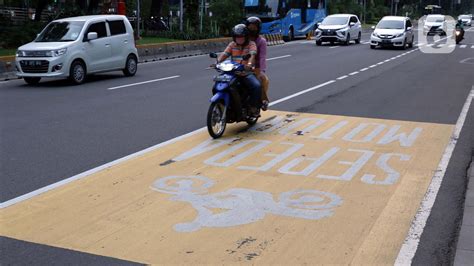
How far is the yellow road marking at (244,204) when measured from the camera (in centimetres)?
485

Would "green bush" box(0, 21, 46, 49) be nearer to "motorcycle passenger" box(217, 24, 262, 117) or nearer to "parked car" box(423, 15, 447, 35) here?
"motorcycle passenger" box(217, 24, 262, 117)

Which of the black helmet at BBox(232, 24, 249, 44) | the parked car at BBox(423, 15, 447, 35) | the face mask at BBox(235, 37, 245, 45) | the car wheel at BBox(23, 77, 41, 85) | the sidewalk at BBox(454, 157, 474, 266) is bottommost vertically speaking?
the sidewalk at BBox(454, 157, 474, 266)

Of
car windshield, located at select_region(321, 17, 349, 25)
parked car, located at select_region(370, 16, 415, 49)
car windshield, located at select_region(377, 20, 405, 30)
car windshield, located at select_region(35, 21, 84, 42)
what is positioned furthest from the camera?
car windshield, located at select_region(321, 17, 349, 25)

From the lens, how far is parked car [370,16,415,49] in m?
31.8

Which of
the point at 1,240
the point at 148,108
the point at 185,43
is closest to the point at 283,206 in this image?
the point at 1,240

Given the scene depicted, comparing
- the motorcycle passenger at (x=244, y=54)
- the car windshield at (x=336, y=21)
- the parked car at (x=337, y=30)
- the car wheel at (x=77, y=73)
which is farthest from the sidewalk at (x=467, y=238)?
the car windshield at (x=336, y=21)

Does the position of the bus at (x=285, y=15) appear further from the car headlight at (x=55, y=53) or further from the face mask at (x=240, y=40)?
the face mask at (x=240, y=40)

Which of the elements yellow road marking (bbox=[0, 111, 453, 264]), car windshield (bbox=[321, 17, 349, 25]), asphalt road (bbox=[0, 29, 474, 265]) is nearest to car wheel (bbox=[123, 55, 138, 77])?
asphalt road (bbox=[0, 29, 474, 265])

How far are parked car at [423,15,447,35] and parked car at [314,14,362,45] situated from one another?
1781cm

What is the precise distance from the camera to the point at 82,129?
9.59 m

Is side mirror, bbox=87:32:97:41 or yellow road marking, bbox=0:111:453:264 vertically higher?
side mirror, bbox=87:32:97:41

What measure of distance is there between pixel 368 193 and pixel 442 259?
1.77 meters

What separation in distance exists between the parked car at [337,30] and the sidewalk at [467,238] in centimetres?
3093

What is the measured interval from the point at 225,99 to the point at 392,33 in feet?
81.1
